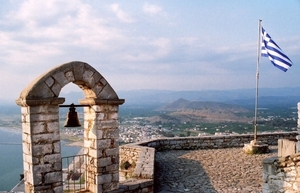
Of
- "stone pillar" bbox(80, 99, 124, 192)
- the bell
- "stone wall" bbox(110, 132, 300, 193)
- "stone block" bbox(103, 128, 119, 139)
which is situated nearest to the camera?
the bell

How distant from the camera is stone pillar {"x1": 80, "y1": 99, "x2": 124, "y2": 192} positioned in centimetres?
570

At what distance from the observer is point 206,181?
8.52 metres

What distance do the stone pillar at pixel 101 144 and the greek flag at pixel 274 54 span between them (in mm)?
7583

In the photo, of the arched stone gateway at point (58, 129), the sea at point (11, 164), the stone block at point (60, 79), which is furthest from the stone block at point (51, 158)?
the sea at point (11, 164)

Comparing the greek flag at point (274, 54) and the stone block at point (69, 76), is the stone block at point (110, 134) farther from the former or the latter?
the greek flag at point (274, 54)

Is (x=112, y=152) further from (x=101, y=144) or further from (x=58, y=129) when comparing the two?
(x=58, y=129)

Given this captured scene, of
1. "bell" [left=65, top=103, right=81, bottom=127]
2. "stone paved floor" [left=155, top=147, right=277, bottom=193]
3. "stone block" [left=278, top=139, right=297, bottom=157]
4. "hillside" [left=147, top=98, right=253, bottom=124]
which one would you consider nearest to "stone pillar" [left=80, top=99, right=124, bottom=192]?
"bell" [left=65, top=103, right=81, bottom=127]

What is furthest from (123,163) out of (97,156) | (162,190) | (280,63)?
(280,63)

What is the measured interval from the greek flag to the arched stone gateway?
7.65 m

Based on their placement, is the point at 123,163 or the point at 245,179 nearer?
the point at 245,179

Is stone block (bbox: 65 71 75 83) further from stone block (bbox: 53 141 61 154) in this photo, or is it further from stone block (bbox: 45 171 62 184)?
stone block (bbox: 45 171 62 184)

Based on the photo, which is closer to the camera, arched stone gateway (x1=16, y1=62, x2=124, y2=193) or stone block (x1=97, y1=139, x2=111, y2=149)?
arched stone gateway (x1=16, y1=62, x2=124, y2=193)

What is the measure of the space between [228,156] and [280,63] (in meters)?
4.27

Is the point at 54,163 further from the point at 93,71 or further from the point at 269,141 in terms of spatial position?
the point at 269,141
